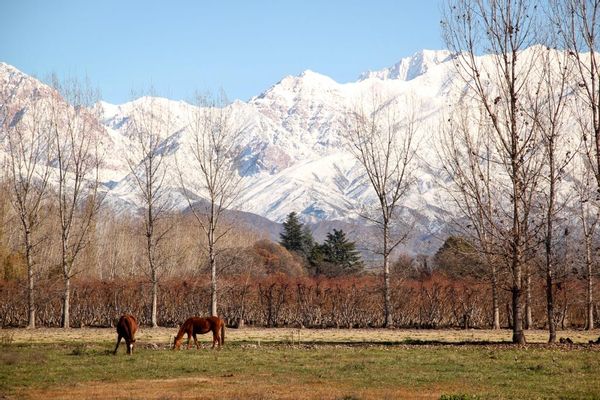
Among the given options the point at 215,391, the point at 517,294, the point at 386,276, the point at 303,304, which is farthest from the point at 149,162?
the point at 215,391

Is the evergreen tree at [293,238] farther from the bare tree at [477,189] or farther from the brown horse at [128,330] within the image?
the brown horse at [128,330]

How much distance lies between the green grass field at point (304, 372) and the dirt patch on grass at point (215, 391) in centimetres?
2

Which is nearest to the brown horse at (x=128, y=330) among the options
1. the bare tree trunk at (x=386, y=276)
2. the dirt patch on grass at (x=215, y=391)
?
the dirt patch on grass at (x=215, y=391)

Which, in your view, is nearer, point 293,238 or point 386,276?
point 386,276

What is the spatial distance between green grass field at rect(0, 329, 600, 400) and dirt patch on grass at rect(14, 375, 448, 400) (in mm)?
→ 23

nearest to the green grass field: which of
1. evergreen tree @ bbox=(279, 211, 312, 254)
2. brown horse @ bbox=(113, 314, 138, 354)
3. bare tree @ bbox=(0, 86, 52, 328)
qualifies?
brown horse @ bbox=(113, 314, 138, 354)

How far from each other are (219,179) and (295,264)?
36.8m

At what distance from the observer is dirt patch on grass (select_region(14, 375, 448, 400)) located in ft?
53.8

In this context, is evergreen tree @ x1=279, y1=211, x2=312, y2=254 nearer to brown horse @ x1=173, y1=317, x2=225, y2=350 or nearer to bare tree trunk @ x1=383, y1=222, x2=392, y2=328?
bare tree trunk @ x1=383, y1=222, x2=392, y2=328

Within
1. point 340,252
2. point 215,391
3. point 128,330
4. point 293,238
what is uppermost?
point 293,238

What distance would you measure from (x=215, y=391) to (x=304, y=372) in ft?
12.3

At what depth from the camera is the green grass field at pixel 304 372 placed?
55.8 ft

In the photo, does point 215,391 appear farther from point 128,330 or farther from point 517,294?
point 517,294

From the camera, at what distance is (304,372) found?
20453 millimetres
